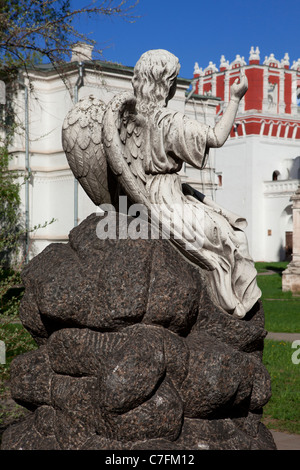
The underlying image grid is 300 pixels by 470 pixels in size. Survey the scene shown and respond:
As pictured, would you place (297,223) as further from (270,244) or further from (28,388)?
(270,244)

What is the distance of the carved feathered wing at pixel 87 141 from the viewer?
3.96 metres

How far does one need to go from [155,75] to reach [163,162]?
547 mm

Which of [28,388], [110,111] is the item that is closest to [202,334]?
[28,388]

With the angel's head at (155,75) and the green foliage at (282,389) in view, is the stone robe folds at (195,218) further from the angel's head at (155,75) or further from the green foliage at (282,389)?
the green foliage at (282,389)

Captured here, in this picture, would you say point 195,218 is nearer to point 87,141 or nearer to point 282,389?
point 87,141

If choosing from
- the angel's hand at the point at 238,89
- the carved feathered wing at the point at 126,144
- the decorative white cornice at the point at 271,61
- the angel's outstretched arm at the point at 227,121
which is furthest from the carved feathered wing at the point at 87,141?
the decorative white cornice at the point at 271,61

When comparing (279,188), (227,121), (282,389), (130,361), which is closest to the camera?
(130,361)

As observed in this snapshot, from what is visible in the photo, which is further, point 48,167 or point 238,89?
point 48,167

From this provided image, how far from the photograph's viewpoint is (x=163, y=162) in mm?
4129

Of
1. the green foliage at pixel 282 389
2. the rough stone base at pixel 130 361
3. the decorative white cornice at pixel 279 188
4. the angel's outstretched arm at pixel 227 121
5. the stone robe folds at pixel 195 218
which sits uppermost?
the decorative white cornice at pixel 279 188

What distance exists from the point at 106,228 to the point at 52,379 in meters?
0.95

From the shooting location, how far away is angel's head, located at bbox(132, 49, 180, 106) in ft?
13.5

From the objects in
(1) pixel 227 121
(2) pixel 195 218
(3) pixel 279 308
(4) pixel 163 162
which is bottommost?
(3) pixel 279 308

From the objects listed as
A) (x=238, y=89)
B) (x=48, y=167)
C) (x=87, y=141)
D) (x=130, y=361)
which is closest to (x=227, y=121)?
(x=238, y=89)
